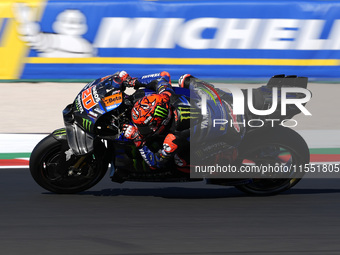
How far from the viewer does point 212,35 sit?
12891 mm

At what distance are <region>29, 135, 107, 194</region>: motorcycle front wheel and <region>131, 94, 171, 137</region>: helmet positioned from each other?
69 centimetres

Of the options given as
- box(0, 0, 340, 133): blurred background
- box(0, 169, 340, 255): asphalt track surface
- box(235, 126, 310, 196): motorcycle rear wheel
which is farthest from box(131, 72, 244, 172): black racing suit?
box(0, 0, 340, 133): blurred background

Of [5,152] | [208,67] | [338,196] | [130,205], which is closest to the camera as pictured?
[130,205]

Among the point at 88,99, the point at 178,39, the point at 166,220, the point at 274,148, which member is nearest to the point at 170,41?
the point at 178,39

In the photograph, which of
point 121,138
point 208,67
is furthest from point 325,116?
point 121,138

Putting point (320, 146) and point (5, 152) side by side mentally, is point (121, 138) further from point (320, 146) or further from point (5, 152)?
point (320, 146)

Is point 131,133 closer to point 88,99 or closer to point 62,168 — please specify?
point 88,99

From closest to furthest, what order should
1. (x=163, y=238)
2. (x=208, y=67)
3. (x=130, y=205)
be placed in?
(x=163, y=238), (x=130, y=205), (x=208, y=67)

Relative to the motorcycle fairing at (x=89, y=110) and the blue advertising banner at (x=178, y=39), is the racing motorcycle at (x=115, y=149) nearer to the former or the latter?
the motorcycle fairing at (x=89, y=110)

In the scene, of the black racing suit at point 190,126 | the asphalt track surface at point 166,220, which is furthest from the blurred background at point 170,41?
the black racing suit at point 190,126

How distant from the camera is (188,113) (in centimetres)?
688

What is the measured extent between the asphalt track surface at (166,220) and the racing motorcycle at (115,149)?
19cm

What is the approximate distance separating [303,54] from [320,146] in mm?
3180

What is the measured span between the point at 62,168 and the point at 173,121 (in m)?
1.19
